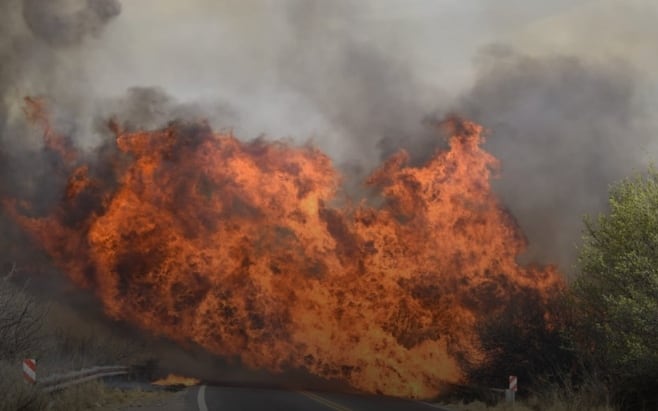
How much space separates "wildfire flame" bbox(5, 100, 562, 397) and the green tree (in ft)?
32.4

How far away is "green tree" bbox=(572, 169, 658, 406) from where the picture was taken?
18.4m

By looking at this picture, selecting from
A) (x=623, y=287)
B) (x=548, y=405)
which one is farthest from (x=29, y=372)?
(x=623, y=287)

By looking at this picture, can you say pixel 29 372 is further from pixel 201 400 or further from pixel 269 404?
pixel 269 404

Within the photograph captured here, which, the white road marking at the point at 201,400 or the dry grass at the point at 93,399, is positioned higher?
the white road marking at the point at 201,400

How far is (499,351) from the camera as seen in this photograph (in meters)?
25.6

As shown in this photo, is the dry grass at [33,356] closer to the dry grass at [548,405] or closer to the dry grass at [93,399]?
the dry grass at [93,399]

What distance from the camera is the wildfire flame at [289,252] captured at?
33.0m

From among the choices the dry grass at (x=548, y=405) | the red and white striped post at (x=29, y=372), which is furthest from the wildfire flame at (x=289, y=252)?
the red and white striped post at (x=29, y=372)

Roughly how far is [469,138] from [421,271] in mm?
7178

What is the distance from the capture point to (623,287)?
19.8 meters

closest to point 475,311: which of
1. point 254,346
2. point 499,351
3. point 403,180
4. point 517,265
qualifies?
point 517,265

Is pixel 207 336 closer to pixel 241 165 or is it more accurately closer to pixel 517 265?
pixel 241 165

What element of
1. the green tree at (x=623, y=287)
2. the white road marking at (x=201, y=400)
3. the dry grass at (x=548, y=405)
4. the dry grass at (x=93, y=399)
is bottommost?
the dry grass at (x=93, y=399)

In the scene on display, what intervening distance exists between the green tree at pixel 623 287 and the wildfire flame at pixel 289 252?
32.4ft
